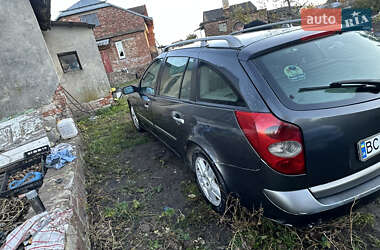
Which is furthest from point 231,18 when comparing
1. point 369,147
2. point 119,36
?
point 369,147

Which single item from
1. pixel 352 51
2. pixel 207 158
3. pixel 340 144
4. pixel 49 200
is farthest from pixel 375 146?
pixel 49 200

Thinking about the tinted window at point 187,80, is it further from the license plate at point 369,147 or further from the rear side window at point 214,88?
the license plate at point 369,147

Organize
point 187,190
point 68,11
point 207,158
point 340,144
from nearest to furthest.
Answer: point 340,144 < point 207,158 < point 187,190 < point 68,11

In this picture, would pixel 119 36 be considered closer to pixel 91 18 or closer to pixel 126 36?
pixel 126 36

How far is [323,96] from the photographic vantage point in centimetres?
146

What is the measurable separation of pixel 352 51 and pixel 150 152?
128 inches

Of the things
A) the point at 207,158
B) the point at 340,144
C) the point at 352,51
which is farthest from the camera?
the point at 207,158

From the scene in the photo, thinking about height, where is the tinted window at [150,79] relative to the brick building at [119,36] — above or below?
below

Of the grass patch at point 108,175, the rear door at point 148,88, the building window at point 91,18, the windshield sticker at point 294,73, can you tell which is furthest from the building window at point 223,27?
the windshield sticker at point 294,73

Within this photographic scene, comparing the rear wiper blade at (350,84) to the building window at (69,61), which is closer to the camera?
the rear wiper blade at (350,84)

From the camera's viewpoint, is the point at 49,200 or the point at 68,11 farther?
the point at 68,11

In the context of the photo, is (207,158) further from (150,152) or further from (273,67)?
(150,152)

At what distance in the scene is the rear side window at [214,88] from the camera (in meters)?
1.73

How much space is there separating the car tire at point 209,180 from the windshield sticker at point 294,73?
98cm
